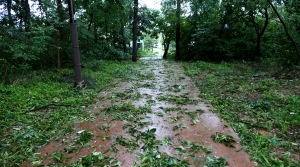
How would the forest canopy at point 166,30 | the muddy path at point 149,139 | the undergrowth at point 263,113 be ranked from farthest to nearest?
the forest canopy at point 166,30
the undergrowth at point 263,113
the muddy path at point 149,139

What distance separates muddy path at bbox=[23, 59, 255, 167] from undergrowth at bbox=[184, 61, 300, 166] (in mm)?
201

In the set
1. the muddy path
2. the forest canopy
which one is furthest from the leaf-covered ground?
the forest canopy

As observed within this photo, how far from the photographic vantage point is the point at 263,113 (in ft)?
10.9

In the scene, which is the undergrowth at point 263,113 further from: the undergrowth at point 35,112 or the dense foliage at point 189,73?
the undergrowth at point 35,112

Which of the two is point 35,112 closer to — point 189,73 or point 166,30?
point 189,73

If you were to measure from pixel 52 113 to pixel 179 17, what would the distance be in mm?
10113

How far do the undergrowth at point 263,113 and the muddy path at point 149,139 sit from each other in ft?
0.66

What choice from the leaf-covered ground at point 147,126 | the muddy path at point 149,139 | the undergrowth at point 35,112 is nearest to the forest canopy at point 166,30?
the undergrowth at point 35,112

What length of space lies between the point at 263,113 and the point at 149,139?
81.7 inches

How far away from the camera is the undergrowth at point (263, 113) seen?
7.38ft

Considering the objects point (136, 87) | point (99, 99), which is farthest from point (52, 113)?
point (136, 87)

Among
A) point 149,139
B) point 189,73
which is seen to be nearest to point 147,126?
point 149,139

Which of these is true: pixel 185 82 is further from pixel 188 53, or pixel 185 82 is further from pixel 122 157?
pixel 188 53

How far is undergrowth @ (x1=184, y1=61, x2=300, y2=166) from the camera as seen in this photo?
7.38 ft
